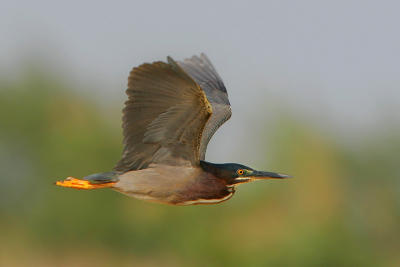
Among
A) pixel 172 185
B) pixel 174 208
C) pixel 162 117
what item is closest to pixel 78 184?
pixel 172 185

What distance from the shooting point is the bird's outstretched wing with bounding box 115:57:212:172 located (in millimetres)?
8445

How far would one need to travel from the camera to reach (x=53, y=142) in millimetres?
33625

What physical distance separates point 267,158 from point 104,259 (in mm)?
7515

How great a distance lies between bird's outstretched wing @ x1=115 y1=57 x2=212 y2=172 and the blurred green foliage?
42.8 feet

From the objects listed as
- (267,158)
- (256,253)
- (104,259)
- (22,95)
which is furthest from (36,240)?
(256,253)

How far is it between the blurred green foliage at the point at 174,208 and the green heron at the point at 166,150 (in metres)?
12.7

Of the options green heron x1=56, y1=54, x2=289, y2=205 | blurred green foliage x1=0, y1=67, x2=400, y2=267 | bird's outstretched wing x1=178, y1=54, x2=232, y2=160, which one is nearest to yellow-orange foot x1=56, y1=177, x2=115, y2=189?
green heron x1=56, y1=54, x2=289, y2=205

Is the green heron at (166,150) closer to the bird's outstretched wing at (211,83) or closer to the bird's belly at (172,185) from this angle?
the bird's belly at (172,185)

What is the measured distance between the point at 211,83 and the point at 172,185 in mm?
2722

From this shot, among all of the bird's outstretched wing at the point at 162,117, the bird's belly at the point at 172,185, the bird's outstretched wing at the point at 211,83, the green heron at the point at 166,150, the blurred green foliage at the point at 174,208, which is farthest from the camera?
the blurred green foliage at the point at 174,208

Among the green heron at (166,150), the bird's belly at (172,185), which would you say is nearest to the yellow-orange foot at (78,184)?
the green heron at (166,150)

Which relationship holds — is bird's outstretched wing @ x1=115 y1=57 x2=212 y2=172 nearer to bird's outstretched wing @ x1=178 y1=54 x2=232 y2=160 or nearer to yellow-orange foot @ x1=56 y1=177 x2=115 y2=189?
yellow-orange foot @ x1=56 y1=177 x2=115 y2=189

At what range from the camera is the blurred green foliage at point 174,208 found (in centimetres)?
2392

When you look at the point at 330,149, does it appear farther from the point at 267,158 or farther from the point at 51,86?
the point at 51,86
